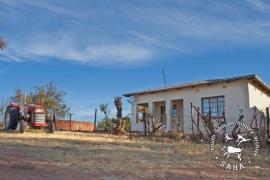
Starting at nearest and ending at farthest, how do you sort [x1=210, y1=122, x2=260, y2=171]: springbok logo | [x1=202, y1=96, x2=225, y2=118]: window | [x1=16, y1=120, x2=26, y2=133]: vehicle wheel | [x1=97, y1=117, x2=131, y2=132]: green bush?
[x1=210, y1=122, x2=260, y2=171]: springbok logo
[x1=16, y1=120, x2=26, y2=133]: vehicle wheel
[x1=202, y1=96, x2=225, y2=118]: window
[x1=97, y1=117, x2=131, y2=132]: green bush

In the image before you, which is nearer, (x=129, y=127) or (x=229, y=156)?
(x=229, y=156)

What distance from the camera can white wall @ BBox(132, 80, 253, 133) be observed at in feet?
85.2

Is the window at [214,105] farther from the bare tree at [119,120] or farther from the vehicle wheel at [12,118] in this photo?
the vehicle wheel at [12,118]

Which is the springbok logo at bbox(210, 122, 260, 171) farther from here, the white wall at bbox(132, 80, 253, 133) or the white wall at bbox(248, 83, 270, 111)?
the white wall at bbox(248, 83, 270, 111)

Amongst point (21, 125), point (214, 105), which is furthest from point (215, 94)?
point (21, 125)

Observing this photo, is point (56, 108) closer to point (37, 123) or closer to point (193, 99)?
point (193, 99)

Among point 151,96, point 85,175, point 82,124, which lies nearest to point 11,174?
point 85,175

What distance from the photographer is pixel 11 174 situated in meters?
7.85

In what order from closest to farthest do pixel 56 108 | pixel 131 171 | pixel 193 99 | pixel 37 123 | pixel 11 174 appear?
pixel 11 174, pixel 131 171, pixel 37 123, pixel 193 99, pixel 56 108

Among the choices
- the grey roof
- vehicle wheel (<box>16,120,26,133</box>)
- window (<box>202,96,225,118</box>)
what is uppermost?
the grey roof

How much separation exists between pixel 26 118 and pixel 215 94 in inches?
527

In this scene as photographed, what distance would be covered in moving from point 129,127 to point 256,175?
24.2m

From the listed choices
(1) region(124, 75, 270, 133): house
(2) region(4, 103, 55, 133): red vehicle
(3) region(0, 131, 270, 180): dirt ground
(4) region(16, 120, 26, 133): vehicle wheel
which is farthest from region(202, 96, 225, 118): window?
(3) region(0, 131, 270, 180): dirt ground

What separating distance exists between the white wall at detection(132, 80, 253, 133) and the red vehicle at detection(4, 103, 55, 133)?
8.48 m
